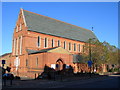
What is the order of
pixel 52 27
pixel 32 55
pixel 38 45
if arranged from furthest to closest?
pixel 52 27 → pixel 38 45 → pixel 32 55

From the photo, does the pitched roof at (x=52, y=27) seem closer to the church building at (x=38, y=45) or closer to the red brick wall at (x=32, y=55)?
the church building at (x=38, y=45)

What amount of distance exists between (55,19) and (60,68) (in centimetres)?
2361

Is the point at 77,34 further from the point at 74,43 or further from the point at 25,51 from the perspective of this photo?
the point at 25,51

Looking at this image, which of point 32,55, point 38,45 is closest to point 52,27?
point 38,45

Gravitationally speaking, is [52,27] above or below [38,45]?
above

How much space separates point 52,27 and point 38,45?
997 cm

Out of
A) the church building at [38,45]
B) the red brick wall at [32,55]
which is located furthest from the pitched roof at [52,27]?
the red brick wall at [32,55]

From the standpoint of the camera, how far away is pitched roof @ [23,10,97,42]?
162ft

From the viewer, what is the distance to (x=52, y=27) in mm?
55219

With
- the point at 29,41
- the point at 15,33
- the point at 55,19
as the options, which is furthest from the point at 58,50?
the point at 55,19

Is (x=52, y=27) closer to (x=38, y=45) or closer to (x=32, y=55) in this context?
(x=38, y=45)

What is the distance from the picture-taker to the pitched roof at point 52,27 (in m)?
49.5

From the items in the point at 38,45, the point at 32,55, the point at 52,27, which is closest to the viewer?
the point at 32,55

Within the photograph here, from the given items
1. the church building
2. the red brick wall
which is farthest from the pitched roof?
the red brick wall
